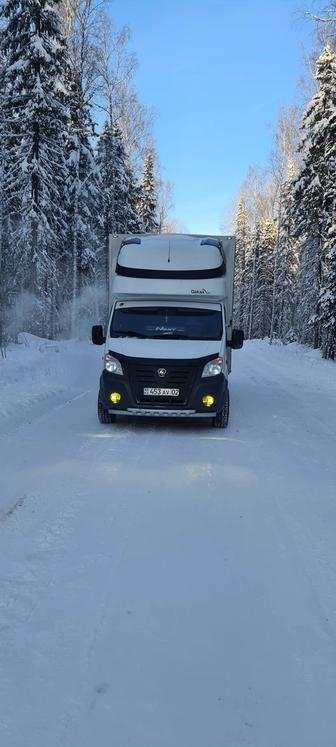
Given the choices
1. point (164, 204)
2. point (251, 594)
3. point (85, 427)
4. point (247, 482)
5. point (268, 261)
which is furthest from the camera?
point (268, 261)

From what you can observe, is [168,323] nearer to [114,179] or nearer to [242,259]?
[114,179]

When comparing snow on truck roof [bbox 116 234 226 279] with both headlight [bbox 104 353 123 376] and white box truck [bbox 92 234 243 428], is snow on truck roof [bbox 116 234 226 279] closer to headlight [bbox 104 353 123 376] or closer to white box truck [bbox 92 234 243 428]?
white box truck [bbox 92 234 243 428]

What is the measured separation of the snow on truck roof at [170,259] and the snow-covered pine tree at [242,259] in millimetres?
48005

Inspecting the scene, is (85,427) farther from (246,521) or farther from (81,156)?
(81,156)

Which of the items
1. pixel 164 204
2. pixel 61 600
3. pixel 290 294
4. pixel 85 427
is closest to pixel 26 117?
pixel 85 427

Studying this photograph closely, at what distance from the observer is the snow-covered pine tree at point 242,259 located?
55.6m

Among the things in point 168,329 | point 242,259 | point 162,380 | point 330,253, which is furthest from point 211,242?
point 242,259

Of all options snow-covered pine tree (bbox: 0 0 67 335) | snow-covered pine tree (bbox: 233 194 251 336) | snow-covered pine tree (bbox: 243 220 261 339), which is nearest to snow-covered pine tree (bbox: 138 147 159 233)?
snow-covered pine tree (bbox: 243 220 261 339)

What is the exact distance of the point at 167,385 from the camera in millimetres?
7859

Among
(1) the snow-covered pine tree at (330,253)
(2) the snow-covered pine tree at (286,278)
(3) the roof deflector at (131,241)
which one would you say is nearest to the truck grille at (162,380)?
(3) the roof deflector at (131,241)

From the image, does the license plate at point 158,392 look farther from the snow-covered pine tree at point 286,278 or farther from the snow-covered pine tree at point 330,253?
the snow-covered pine tree at point 286,278

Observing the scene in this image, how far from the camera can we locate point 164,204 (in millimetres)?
48594

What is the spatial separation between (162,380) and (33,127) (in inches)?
747

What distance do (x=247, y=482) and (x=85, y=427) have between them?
133 inches
